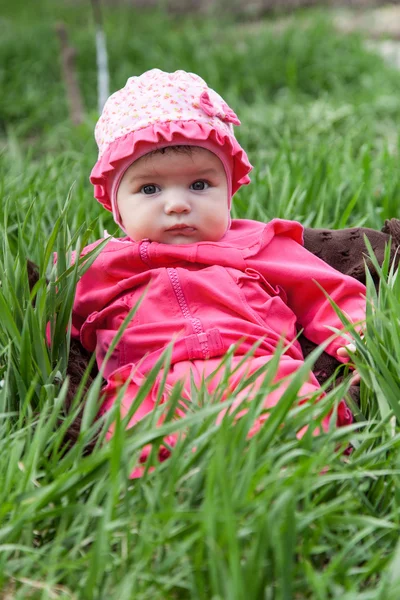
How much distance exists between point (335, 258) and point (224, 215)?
0.35 meters

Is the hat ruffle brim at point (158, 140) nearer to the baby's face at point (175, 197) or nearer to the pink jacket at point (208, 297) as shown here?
the baby's face at point (175, 197)

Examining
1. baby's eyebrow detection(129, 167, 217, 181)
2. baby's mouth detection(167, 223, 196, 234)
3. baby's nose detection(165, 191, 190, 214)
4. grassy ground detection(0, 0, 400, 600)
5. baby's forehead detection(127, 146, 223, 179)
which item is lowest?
Answer: grassy ground detection(0, 0, 400, 600)

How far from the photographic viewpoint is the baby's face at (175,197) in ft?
6.13

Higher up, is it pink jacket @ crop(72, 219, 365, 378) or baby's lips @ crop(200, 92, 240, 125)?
baby's lips @ crop(200, 92, 240, 125)

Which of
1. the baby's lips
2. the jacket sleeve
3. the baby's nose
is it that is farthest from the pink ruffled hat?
the jacket sleeve

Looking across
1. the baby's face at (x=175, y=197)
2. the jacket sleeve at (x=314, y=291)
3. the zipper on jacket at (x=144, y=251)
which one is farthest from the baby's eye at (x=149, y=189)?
the jacket sleeve at (x=314, y=291)

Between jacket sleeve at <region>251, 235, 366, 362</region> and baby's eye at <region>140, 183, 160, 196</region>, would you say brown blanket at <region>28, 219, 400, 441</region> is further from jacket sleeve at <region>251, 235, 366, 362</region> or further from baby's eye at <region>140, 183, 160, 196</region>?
baby's eye at <region>140, 183, 160, 196</region>

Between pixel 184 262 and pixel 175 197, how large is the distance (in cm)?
15

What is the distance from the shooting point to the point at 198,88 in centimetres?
197

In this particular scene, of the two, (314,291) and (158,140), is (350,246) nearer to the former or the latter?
(314,291)

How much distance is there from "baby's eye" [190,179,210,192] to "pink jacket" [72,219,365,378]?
Result: 120 mm

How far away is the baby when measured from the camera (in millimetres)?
1843

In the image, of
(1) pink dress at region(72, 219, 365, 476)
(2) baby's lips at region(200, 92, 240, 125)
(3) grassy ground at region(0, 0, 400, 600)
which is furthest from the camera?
(2) baby's lips at region(200, 92, 240, 125)

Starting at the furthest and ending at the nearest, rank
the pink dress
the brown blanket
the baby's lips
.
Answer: the brown blanket < the baby's lips < the pink dress
